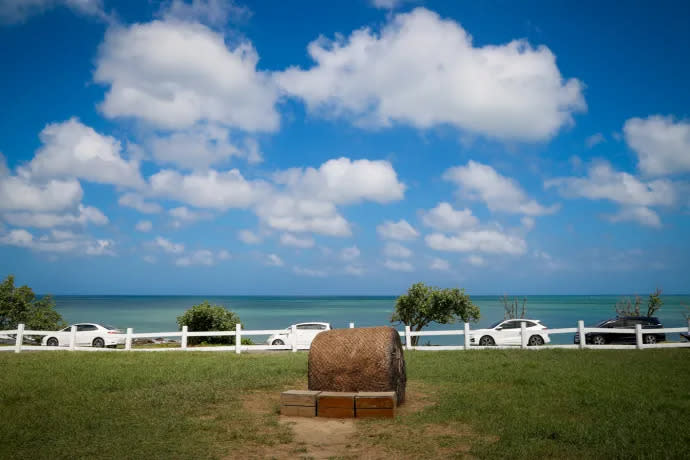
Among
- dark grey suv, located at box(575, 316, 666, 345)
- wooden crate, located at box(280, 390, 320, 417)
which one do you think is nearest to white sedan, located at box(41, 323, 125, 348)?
wooden crate, located at box(280, 390, 320, 417)

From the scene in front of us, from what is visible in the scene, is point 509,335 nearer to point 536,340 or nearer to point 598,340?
point 536,340

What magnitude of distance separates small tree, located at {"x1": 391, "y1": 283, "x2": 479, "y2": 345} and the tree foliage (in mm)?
20501

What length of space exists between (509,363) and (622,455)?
359 inches

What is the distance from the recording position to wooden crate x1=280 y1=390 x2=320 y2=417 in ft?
28.9

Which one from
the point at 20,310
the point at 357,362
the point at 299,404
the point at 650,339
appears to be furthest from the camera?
the point at 20,310

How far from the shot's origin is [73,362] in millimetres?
16078

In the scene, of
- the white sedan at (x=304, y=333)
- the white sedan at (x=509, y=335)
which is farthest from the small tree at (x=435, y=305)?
the white sedan at (x=304, y=333)

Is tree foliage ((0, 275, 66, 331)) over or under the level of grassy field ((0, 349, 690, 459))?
over

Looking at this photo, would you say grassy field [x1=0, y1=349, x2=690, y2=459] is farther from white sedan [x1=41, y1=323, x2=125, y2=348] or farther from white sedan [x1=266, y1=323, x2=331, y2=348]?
white sedan [x1=41, y1=323, x2=125, y2=348]

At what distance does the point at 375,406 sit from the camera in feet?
28.6

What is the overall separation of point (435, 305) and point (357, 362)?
21.1 m

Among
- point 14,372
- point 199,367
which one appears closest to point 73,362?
point 14,372

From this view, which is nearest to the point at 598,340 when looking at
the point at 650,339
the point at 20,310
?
the point at 650,339

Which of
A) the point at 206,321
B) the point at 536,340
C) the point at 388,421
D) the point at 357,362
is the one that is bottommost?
the point at 388,421
